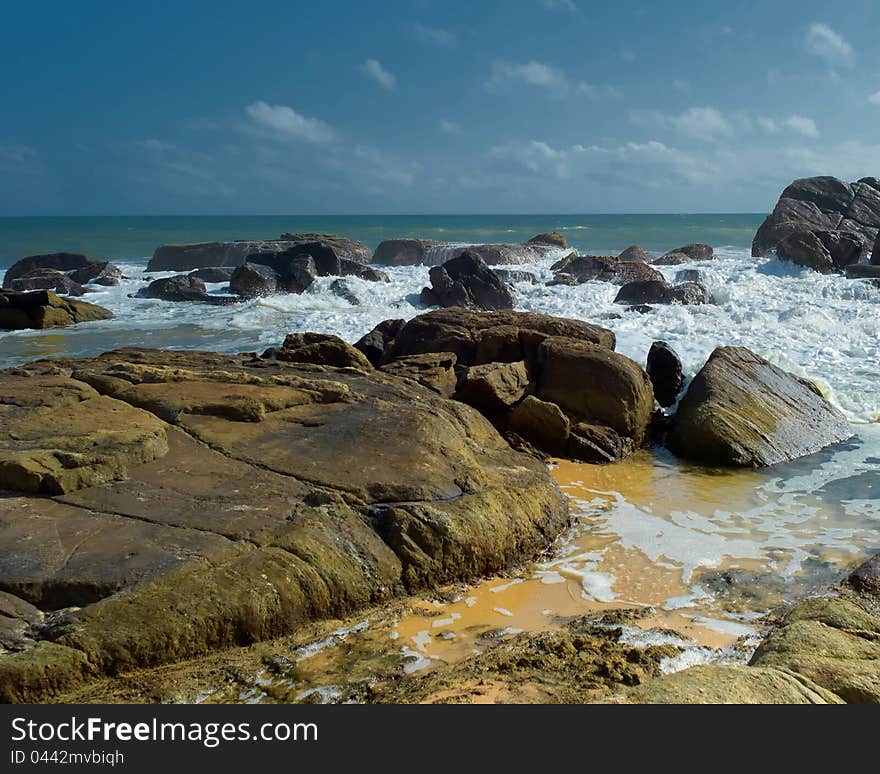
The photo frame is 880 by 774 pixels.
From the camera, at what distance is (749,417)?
26.3 ft

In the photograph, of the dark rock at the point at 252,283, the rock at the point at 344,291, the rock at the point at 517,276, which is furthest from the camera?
the rock at the point at 517,276

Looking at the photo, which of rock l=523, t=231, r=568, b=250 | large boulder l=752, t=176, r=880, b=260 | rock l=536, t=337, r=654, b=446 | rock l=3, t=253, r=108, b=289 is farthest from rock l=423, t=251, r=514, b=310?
large boulder l=752, t=176, r=880, b=260

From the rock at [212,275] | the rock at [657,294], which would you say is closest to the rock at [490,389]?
the rock at [657,294]

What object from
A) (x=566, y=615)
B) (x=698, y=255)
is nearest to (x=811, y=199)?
(x=698, y=255)

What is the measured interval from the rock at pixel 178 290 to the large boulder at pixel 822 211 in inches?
799

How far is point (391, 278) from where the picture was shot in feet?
83.0

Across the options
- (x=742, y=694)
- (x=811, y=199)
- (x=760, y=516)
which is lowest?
(x=760, y=516)

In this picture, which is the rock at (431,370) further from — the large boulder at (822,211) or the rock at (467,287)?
the large boulder at (822,211)

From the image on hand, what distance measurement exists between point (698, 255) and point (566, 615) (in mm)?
28211

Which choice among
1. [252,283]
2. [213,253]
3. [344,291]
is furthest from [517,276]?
[213,253]

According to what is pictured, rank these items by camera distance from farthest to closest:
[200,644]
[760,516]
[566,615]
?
1. [760,516]
2. [566,615]
3. [200,644]

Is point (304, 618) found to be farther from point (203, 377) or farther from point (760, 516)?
point (760, 516)

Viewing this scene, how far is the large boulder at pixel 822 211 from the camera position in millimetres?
30688

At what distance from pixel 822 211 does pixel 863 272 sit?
1128 cm
